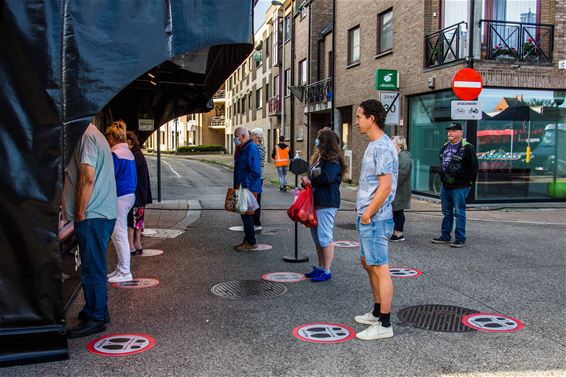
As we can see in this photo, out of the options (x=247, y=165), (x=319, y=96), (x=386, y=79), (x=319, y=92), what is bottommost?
(x=247, y=165)

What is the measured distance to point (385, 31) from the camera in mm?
17594

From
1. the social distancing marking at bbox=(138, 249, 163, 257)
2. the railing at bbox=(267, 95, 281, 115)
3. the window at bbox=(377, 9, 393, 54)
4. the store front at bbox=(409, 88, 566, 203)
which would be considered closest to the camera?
the social distancing marking at bbox=(138, 249, 163, 257)

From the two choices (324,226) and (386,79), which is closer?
(324,226)

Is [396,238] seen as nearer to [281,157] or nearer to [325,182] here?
[325,182]

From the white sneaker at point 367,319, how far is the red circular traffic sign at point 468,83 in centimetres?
872

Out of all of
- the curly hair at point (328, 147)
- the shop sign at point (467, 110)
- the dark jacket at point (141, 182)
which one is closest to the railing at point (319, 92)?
the shop sign at point (467, 110)

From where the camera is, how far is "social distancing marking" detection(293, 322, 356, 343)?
171 inches

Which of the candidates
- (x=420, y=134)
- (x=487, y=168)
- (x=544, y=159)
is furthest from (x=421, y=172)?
(x=544, y=159)

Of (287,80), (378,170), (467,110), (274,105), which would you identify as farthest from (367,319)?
(274,105)

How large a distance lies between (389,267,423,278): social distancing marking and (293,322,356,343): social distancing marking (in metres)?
1.98

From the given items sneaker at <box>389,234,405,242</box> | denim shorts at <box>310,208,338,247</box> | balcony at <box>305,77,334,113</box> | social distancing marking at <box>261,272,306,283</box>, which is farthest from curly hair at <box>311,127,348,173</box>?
balcony at <box>305,77,334,113</box>

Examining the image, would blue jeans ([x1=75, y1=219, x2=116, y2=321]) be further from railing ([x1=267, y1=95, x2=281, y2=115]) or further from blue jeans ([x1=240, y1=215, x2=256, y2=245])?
railing ([x1=267, y1=95, x2=281, y2=115])

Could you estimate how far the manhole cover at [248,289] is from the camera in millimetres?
5594

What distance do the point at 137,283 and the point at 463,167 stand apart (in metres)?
5.10
